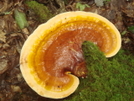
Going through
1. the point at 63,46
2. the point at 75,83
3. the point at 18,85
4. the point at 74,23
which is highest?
the point at 74,23

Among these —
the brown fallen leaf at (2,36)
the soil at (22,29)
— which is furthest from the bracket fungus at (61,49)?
the brown fallen leaf at (2,36)

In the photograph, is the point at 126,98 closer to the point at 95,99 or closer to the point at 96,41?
the point at 95,99

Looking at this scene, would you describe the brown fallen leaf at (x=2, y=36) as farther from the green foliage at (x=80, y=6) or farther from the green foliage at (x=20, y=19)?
the green foliage at (x=80, y=6)

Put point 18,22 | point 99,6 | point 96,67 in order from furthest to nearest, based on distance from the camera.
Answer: point 99,6
point 18,22
point 96,67

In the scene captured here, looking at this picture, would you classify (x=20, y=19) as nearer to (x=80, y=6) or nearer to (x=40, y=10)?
(x=40, y=10)

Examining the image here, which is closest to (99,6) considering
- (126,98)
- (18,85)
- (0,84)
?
(126,98)

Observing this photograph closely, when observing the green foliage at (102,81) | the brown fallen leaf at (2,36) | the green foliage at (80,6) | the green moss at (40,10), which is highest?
the green moss at (40,10)


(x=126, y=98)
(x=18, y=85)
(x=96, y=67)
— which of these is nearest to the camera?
(x=126, y=98)

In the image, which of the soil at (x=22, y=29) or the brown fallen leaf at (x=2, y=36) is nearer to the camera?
the soil at (x=22, y=29)
